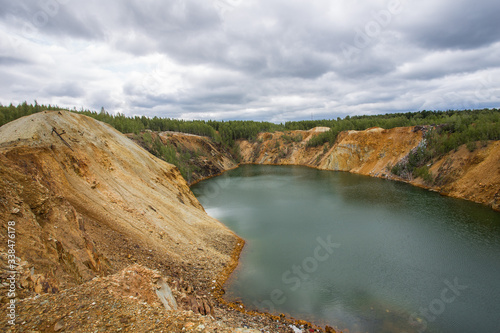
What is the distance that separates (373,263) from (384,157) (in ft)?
Result: 150

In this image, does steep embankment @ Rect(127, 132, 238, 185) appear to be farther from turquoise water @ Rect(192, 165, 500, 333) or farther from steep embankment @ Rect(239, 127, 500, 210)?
turquoise water @ Rect(192, 165, 500, 333)

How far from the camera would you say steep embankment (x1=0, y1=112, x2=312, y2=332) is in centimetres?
661

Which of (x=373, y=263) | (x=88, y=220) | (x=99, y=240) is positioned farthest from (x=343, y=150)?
(x=99, y=240)

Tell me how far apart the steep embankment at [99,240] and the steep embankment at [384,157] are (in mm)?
33583

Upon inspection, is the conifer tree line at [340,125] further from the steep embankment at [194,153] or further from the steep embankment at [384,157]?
the steep embankment at [194,153]

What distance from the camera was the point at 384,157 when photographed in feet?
189

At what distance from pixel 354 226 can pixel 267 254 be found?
1089 centimetres

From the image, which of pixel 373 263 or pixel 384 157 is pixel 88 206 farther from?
pixel 384 157

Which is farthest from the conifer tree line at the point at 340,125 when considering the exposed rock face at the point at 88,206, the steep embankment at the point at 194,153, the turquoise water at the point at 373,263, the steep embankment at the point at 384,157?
the exposed rock face at the point at 88,206

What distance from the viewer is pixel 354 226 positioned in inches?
1025

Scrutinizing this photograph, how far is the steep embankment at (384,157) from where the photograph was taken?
1324 inches

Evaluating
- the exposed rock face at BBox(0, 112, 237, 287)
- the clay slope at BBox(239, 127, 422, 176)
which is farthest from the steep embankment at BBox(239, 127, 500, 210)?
the exposed rock face at BBox(0, 112, 237, 287)

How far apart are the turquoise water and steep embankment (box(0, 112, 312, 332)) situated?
8.92 feet

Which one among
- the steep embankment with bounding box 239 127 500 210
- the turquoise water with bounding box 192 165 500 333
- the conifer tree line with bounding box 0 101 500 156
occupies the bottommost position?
the turquoise water with bounding box 192 165 500 333
